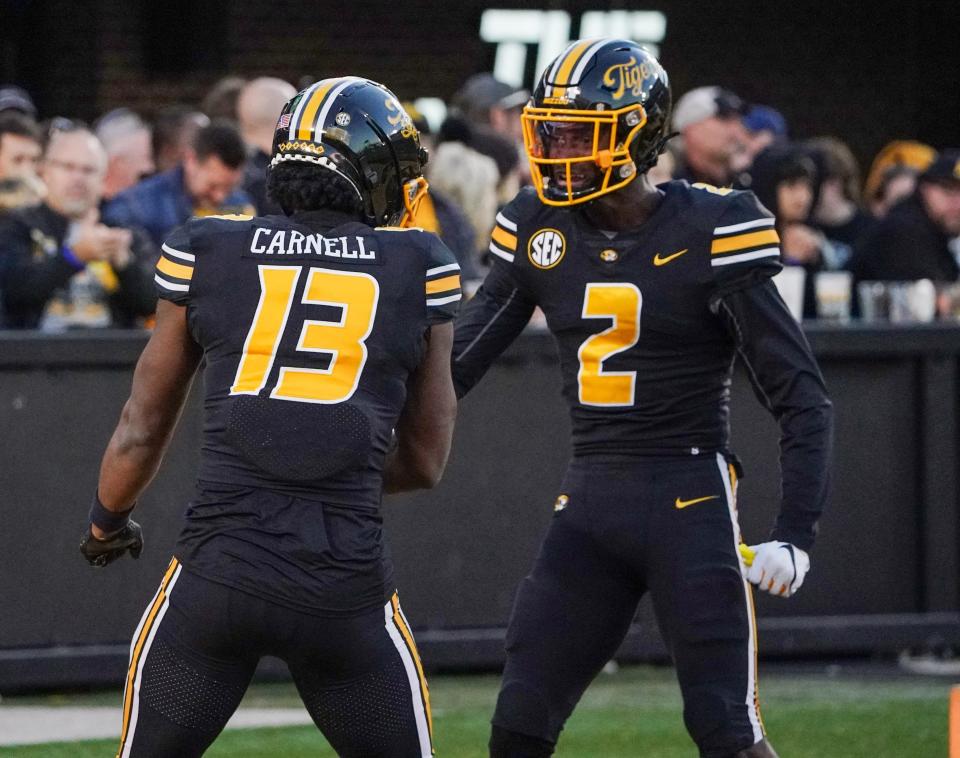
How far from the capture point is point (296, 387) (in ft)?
12.1

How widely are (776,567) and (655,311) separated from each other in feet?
2.25

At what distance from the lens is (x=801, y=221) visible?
959 centimetres

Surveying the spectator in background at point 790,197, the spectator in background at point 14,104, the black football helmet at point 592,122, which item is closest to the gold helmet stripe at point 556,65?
the black football helmet at point 592,122

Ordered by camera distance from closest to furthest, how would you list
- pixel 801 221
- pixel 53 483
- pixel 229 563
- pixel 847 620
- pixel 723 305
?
1. pixel 229 563
2. pixel 723 305
3. pixel 53 483
4. pixel 847 620
5. pixel 801 221

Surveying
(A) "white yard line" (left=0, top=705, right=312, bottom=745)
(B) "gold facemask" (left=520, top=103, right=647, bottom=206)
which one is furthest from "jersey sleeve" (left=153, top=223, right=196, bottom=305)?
(A) "white yard line" (left=0, top=705, right=312, bottom=745)

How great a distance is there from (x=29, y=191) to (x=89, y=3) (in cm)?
583

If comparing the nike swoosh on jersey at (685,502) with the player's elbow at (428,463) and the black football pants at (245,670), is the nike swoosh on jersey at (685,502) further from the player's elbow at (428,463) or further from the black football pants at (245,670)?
the black football pants at (245,670)

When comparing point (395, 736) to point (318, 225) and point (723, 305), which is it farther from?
point (723, 305)

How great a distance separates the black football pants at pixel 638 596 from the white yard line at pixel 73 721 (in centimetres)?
269

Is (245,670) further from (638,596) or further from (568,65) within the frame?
(568,65)

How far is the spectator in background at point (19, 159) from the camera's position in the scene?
27.6 ft

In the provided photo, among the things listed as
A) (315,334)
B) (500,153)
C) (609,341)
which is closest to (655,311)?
(609,341)

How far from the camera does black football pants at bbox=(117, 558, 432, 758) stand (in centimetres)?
366

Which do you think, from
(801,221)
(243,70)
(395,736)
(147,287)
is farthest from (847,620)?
(243,70)
